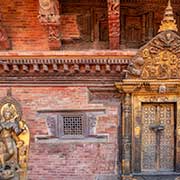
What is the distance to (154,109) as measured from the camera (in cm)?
598

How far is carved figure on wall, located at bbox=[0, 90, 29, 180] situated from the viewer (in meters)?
5.85

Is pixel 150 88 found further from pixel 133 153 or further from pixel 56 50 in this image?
pixel 56 50

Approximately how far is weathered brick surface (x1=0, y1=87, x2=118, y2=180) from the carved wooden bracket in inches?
30.4

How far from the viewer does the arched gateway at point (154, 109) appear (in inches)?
227

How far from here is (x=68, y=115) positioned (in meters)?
5.92

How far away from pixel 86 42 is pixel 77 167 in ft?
6.45

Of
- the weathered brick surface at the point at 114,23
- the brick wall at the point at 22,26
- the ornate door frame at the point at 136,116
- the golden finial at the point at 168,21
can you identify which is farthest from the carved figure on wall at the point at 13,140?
the golden finial at the point at 168,21

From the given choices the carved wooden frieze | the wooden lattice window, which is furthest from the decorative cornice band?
the wooden lattice window

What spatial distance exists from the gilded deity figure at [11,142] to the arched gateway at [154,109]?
158 cm

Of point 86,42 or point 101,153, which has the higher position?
point 86,42

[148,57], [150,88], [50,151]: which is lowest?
[50,151]

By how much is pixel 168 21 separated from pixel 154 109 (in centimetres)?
135

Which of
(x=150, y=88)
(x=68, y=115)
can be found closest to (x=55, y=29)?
(x=68, y=115)

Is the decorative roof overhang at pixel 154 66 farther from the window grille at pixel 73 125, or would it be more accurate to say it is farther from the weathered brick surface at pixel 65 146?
the window grille at pixel 73 125
